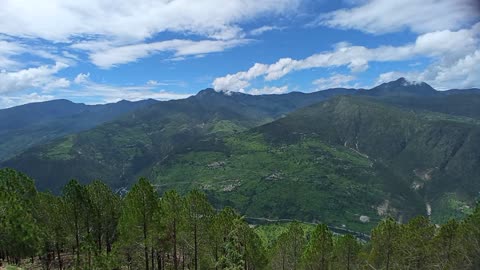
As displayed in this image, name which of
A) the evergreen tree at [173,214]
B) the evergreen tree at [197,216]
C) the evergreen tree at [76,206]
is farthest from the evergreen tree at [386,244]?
the evergreen tree at [76,206]

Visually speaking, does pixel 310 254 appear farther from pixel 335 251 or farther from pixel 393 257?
pixel 393 257

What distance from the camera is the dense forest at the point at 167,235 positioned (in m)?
50.0

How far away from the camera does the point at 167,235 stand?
52.0m

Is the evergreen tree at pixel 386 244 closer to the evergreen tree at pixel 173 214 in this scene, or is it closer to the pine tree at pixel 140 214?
the evergreen tree at pixel 173 214

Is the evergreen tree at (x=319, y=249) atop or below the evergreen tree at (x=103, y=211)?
below

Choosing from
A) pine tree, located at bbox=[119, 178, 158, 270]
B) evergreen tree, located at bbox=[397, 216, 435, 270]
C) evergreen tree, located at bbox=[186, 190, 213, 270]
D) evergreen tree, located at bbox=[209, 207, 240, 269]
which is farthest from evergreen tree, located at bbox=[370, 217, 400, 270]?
pine tree, located at bbox=[119, 178, 158, 270]

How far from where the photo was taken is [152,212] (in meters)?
50.7

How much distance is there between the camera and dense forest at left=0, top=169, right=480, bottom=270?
50.0 metres

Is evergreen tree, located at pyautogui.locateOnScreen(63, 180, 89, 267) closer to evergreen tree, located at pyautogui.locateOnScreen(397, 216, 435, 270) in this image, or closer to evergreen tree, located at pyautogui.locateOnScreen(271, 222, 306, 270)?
evergreen tree, located at pyautogui.locateOnScreen(271, 222, 306, 270)

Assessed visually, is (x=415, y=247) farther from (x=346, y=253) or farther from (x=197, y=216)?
(x=197, y=216)

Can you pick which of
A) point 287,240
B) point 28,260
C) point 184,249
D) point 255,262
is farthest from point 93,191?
point 287,240

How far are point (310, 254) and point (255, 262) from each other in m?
10.2

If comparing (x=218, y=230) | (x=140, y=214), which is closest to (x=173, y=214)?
(x=140, y=214)

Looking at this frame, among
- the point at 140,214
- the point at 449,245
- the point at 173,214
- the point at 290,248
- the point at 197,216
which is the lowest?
the point at 290,248
